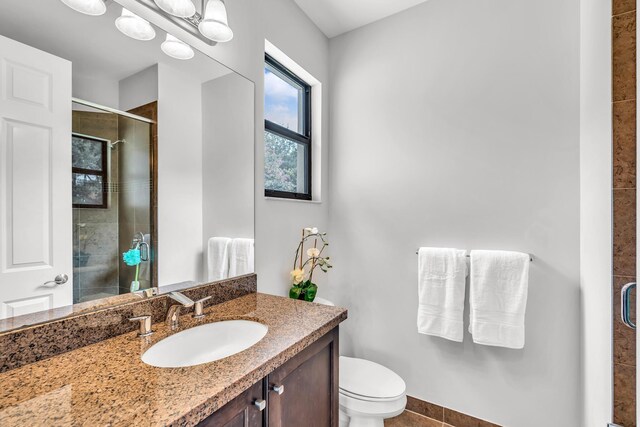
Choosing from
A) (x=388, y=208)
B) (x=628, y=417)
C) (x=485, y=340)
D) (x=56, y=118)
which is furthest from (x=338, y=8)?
(x=628, y=417)

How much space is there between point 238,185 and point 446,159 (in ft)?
3.98

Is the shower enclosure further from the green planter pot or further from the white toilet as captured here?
the white toilet

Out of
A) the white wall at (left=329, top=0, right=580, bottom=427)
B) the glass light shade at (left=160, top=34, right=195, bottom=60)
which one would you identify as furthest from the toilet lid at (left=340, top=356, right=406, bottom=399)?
the glass light shade at (left=160, top=34, right=195, bottom=60)

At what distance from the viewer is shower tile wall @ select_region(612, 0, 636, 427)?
0.94 metres

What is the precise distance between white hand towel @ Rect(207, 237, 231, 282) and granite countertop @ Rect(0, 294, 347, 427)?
1.10ft

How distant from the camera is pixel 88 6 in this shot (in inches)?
35.8

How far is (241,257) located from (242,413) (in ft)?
2.54

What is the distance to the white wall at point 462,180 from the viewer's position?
1508 millimetres

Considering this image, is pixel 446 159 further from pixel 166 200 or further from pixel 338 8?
pixel 166 200

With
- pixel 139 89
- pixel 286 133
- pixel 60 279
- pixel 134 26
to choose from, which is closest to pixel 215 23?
pixel 134 26

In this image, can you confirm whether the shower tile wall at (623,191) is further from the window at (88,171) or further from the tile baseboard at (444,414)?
the window at (88,171)

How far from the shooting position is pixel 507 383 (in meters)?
1.62

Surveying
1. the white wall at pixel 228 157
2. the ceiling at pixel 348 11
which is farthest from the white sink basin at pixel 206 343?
the ceiling at pixel 348 11

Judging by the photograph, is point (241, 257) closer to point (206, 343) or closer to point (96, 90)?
point (206, 343)
